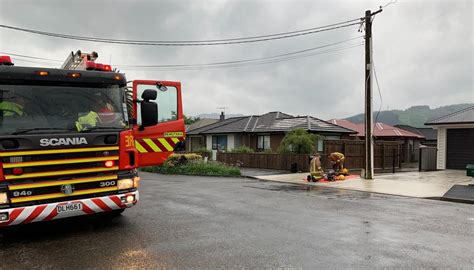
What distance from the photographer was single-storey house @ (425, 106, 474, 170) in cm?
2039

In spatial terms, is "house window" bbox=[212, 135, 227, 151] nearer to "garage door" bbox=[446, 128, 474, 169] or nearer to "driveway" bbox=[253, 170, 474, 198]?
"driveway" bbox=[253, 170, 474, 198]

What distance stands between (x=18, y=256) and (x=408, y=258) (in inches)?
224

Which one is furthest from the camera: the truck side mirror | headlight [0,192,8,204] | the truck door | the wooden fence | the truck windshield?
the wooden fence

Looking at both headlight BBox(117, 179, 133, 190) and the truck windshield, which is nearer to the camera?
the truck windshield

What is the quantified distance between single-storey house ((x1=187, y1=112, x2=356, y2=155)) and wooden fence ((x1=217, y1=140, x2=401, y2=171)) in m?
4.89

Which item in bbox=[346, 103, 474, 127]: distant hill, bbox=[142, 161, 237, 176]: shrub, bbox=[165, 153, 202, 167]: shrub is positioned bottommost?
bbox=[142, 161, 237, 176]: shrub

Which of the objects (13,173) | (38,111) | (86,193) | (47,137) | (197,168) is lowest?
(197,168)

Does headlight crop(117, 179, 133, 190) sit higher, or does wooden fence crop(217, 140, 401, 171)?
headlight crop(117, 179, 133, 190)

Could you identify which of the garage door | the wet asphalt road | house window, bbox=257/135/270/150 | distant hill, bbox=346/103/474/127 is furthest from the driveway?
distant hill, bbox=346/103/474/127

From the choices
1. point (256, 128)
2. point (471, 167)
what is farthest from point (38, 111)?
point (256, 128)

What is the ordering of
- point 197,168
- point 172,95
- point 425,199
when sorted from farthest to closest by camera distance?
point 197,168, point 425,199, point 172,95

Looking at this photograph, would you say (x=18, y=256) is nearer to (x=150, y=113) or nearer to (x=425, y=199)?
(x=150, y=113)

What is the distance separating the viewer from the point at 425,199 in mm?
A: 11492

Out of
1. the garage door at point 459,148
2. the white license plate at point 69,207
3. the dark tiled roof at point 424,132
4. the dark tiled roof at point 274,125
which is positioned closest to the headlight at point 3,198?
the white license plate at point 69,207
